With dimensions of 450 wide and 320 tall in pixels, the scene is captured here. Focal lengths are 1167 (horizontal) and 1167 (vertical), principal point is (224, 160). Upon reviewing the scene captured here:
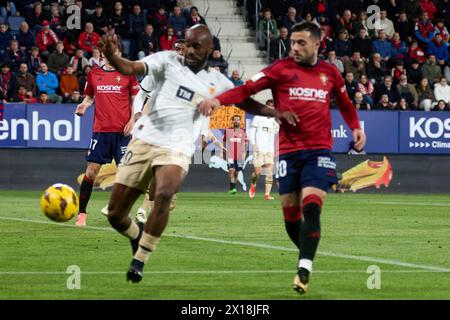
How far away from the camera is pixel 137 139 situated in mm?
10961

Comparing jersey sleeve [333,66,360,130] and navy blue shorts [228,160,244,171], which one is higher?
jersey sleeve [333,66,360,130]

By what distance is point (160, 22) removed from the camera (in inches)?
1296

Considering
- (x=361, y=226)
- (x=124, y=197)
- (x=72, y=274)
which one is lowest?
(x=361, y=226)

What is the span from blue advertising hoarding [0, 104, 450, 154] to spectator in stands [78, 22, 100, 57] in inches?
68.7

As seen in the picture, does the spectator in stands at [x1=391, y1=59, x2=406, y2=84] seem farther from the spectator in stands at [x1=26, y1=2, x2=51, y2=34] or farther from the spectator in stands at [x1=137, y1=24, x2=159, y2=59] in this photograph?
the spectator in stands at [x1=26, y1=2, x2=51, y2=34]

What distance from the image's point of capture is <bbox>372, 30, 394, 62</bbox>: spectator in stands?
3481cm

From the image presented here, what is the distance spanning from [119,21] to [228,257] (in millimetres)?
20255

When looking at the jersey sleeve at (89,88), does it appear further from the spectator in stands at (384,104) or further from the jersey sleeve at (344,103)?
the spectator in stands at (384,104)

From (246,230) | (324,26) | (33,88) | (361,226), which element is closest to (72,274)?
(246,230)

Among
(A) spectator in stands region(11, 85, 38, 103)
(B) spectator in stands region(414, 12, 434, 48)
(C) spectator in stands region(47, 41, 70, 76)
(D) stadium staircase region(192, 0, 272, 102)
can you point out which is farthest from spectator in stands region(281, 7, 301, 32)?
(A) spectator in stands region(11, 85, 38, 103)

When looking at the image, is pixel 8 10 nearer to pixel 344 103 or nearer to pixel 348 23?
pixel 348 23

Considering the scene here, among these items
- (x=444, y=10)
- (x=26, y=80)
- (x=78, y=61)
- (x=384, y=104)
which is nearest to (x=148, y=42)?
(x=78, y=61)
